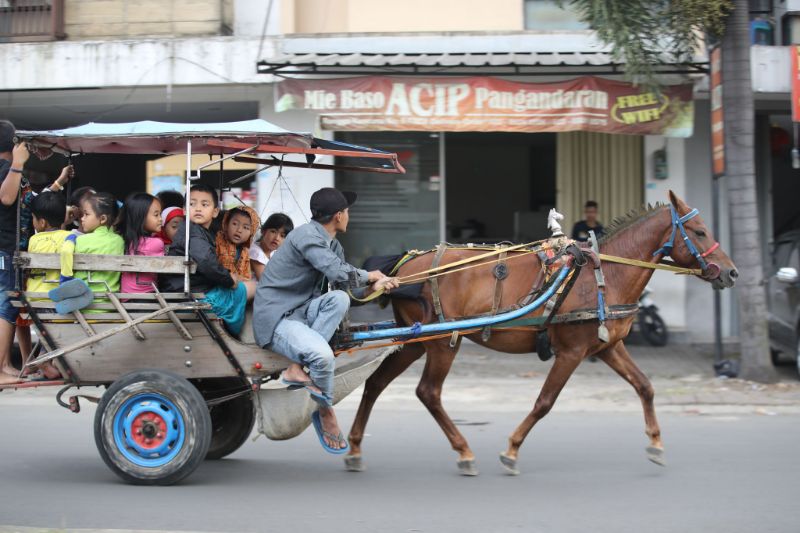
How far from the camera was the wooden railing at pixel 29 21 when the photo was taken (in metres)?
11.6

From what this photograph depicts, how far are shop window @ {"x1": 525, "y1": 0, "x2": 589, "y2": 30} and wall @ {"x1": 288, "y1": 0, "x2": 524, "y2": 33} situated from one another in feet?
0.62

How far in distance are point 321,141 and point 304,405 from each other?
182 centimetres

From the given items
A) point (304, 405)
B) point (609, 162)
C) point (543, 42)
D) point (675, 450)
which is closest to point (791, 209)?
point (609, 162)

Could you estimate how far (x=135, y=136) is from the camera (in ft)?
17.4

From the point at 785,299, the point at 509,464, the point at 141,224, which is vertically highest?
the point at 141,224

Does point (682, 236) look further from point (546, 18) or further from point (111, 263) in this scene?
point (546, 18)

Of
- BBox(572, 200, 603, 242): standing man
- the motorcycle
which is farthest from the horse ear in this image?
the motorcycle

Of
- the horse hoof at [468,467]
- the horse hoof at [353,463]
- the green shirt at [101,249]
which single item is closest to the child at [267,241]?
the green shirt at [101,249]

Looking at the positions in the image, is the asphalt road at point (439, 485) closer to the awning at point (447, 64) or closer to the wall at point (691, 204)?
the wall at point (691, 204)

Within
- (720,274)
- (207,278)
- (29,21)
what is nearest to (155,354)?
(207,278)

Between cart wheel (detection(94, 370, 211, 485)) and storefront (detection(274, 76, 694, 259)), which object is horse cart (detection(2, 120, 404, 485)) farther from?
storefront (detection(274, 76, 694, 259))

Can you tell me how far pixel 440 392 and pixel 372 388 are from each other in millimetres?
573

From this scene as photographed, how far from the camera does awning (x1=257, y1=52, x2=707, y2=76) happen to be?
396 inches

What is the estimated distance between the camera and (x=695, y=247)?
19.4 ft
